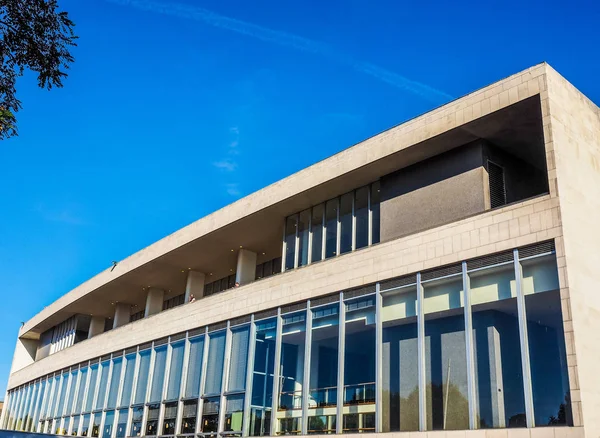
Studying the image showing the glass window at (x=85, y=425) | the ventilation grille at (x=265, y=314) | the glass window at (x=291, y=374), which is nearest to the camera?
the glass window at (x=291, y=374)

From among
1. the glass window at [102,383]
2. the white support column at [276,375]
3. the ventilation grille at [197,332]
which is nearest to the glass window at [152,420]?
the ventilation grille at [197,332]

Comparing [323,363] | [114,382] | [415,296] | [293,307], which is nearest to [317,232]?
[293,307]

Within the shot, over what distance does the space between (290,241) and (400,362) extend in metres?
8.77

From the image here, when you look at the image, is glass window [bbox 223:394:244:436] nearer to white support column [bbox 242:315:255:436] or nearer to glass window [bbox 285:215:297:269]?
white support column [bbox 242:315:255:436]

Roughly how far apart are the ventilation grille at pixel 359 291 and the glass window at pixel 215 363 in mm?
6760

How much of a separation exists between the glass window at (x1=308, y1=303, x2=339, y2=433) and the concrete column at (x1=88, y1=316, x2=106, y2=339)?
25464 mm

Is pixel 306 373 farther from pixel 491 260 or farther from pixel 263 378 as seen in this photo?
pixel 491 260

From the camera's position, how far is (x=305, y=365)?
2145 cm

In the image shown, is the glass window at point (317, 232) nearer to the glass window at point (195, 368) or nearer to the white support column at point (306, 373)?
the white support column at point (306, 373)

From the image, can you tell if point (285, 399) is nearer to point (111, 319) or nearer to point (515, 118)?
point (515, 118)

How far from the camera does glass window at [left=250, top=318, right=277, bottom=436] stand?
22469mm

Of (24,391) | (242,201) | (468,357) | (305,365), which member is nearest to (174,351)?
(242,201)

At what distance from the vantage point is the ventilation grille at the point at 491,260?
670 inches

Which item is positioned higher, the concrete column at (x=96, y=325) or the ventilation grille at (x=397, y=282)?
the concrete column at (x=96, y=325)
